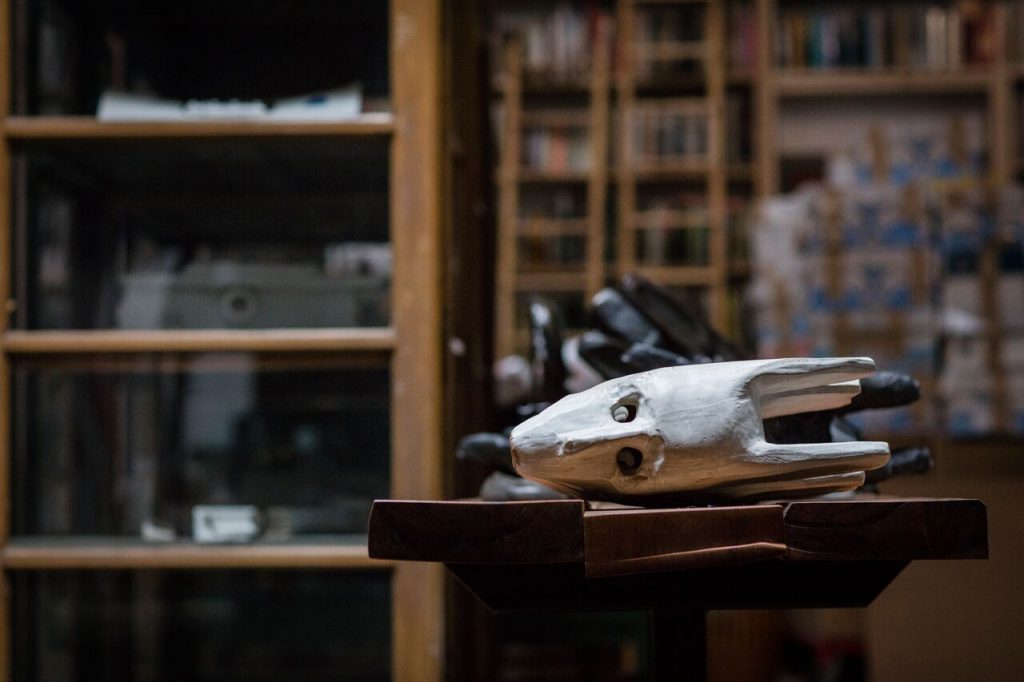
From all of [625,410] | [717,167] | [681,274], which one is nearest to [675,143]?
[717,167]

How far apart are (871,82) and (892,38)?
0.20m

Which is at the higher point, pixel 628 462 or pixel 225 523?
pixel 628 462

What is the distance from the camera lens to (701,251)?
418 centimetres

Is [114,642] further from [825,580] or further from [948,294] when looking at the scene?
[948,294]

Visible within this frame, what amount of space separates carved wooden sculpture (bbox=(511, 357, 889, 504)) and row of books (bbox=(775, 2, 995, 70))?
12.1 feet

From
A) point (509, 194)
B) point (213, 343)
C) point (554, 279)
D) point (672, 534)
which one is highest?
point (509, 194)

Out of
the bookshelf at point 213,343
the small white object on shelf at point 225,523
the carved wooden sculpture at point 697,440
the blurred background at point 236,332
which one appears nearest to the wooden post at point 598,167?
the blurred background at point 236,332

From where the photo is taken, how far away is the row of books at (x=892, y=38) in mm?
4117

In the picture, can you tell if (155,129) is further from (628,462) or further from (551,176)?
(551,176)

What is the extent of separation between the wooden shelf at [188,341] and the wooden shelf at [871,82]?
3.22 meters

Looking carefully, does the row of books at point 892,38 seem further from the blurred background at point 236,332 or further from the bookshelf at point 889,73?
the blurred background at point 236,332

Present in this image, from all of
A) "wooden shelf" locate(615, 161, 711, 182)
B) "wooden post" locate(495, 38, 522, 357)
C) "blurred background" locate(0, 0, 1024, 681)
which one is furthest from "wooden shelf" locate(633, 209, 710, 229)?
"blurred background" locate(0, 0, 1024, 681)

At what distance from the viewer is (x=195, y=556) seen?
140cm

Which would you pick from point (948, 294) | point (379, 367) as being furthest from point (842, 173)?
point (379, 367)
